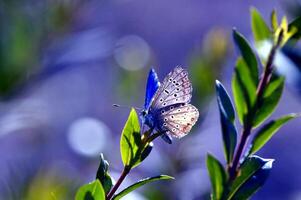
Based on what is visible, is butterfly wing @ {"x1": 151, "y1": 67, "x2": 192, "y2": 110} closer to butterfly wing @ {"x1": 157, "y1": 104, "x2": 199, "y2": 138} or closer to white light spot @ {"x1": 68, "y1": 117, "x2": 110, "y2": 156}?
butterfly wing @ {"x1": 157, "y1": 104, "x2": 199, "y2": 138}

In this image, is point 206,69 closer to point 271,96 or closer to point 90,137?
point 90,137

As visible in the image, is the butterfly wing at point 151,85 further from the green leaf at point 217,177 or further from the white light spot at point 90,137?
the white light spot at point 90,137

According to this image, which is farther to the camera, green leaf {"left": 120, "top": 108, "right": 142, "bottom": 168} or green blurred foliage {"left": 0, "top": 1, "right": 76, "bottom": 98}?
green blurred foliage {"left": 0, "top": 1, "right": 76, "bottom": 98}

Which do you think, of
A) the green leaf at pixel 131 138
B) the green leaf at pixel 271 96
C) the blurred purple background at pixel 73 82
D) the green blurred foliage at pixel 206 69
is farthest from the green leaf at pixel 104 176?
the green blurred foliage at pixel 206 69

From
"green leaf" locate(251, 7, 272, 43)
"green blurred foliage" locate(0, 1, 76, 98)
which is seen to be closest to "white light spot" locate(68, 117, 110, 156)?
"green blurred foliage" locate(0, 1, 76, 98)

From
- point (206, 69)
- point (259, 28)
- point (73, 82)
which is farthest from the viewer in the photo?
point (73, 82)

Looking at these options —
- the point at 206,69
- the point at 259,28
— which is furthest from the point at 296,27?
the point at 206,69
